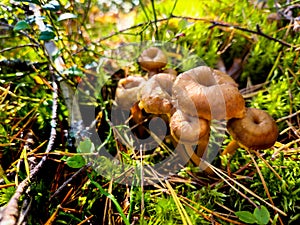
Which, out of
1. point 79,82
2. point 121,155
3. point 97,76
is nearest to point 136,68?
point 97,76

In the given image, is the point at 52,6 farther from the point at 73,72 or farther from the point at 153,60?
the point at 153,60

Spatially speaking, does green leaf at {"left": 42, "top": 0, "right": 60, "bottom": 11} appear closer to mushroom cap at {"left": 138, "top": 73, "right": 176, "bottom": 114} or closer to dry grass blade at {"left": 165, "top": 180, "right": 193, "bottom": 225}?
mushroom cap at {"left": 138, "top": 73, "right": 176, "bottom": 114}

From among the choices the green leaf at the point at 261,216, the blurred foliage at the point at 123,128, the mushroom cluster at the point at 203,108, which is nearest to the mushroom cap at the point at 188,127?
the mushroom cluster at the point at 203,108

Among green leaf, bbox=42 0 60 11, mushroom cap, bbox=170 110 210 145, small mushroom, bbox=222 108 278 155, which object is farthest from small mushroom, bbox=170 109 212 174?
green leaf, bbox=42 0 60 11

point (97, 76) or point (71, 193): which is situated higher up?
point (97, 76)

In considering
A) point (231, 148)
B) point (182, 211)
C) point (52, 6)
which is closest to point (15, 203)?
point (182, 211)

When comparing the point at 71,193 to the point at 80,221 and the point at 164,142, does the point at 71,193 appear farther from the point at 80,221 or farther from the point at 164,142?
the point at 164,142
